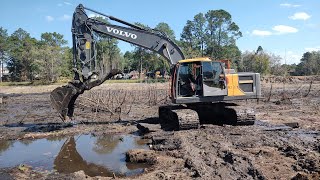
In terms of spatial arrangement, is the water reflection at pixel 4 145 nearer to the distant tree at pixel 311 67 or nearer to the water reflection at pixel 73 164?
the water reflection at pixel 73 164

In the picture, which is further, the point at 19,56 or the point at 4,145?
the point at 19,56

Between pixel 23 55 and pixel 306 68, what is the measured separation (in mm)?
51149

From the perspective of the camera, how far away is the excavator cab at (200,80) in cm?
1081

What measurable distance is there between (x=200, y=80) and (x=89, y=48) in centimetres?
393

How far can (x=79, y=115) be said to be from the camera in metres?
15.8

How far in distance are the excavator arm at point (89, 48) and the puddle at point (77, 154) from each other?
1319 millimetres

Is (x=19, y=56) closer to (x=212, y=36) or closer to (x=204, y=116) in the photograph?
(x=212, y=36)

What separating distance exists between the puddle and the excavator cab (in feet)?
7.04

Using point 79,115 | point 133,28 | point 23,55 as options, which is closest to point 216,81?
point 133,28

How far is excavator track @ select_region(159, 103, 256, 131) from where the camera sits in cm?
1052

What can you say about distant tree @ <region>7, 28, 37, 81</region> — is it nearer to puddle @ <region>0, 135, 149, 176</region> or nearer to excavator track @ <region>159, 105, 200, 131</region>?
puddle @ <region>0, 135, 149, 176</region>

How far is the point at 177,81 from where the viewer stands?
10.9 m

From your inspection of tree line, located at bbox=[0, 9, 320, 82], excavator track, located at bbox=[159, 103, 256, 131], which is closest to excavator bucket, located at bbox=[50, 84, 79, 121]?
excavator track, located at bbox=[159, 103, 256, 131]

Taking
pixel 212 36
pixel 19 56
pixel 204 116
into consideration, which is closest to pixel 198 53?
pixel 212 36
